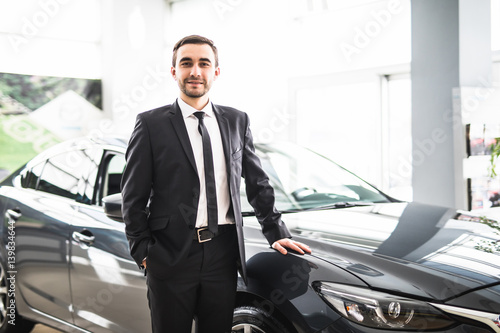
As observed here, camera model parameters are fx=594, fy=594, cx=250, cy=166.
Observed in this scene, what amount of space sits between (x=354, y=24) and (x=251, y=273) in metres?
5.13

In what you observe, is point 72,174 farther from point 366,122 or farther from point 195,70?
point 366,122

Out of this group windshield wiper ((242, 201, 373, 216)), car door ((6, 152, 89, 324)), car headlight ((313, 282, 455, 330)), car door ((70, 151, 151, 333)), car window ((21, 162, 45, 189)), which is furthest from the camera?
car window ((21, 162, 45, 189))

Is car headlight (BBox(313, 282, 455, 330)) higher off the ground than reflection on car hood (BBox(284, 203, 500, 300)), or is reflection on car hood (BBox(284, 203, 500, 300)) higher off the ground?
reflection on car hood (BBox(284, 203, 500, 300))

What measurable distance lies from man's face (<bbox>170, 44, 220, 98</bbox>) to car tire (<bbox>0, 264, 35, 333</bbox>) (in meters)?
1.87

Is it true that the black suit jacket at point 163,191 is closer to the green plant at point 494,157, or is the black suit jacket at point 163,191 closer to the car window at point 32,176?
the car window at point 32,176

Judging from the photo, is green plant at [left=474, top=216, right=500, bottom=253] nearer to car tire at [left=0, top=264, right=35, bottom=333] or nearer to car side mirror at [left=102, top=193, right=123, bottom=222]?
car side mirror at [left=102, top=193, right=123, bottom=222]

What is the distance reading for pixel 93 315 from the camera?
8.43 feet

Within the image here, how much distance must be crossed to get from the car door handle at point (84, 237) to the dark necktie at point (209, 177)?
0.91m

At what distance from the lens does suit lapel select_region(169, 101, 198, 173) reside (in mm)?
1832

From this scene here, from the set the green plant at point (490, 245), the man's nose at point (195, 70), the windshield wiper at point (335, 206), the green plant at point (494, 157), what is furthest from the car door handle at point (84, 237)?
the green plant at point (494, 157)

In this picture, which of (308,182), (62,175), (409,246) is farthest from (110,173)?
(409,246)

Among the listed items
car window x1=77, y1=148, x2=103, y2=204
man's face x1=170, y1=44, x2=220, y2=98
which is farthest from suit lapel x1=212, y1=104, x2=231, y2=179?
car window x1=77, y1=148, x2=103, y2=204

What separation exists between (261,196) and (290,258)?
246mm

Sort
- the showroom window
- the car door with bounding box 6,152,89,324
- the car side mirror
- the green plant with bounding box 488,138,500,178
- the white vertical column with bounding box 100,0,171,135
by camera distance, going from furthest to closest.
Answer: the white vertical column with bounding box 100,0,171,135 → the showroom window → the green plant with bounding box 488,138,500,178 → the car door with bounding box 6,152,89,324 → the car side mirror
